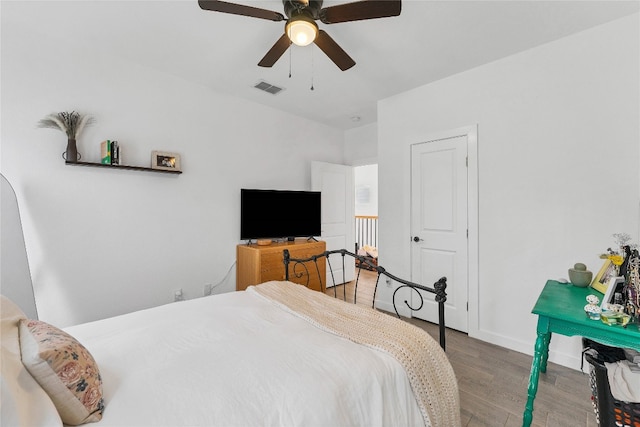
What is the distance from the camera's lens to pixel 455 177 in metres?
2.98

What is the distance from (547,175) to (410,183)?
129 cm

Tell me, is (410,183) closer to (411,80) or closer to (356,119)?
(411,80)

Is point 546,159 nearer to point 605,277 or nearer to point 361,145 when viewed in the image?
point 605,277

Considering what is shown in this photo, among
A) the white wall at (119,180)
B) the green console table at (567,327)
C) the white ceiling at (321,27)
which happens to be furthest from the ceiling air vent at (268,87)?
the green console table at (567,327)

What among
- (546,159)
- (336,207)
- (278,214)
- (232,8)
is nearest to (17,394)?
(232,8)

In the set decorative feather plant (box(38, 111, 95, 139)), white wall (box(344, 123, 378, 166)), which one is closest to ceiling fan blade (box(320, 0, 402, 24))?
decorative feather plant (box(38, 111, 95, 139))

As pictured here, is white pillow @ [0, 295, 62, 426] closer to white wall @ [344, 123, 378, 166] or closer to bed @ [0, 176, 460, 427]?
bed @ [0, 176, 460, 427]

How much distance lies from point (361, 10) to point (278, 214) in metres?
2.54

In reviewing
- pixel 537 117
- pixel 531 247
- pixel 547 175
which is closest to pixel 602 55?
pixel 537 117

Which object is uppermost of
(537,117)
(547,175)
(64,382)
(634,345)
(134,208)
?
(537,117)

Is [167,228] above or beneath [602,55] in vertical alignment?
beneath

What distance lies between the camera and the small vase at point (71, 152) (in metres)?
2.35

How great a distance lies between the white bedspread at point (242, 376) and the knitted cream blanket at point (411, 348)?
0.15 ft

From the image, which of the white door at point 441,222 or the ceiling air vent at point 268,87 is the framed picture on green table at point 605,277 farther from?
the ceiling air vent at point 268,87
